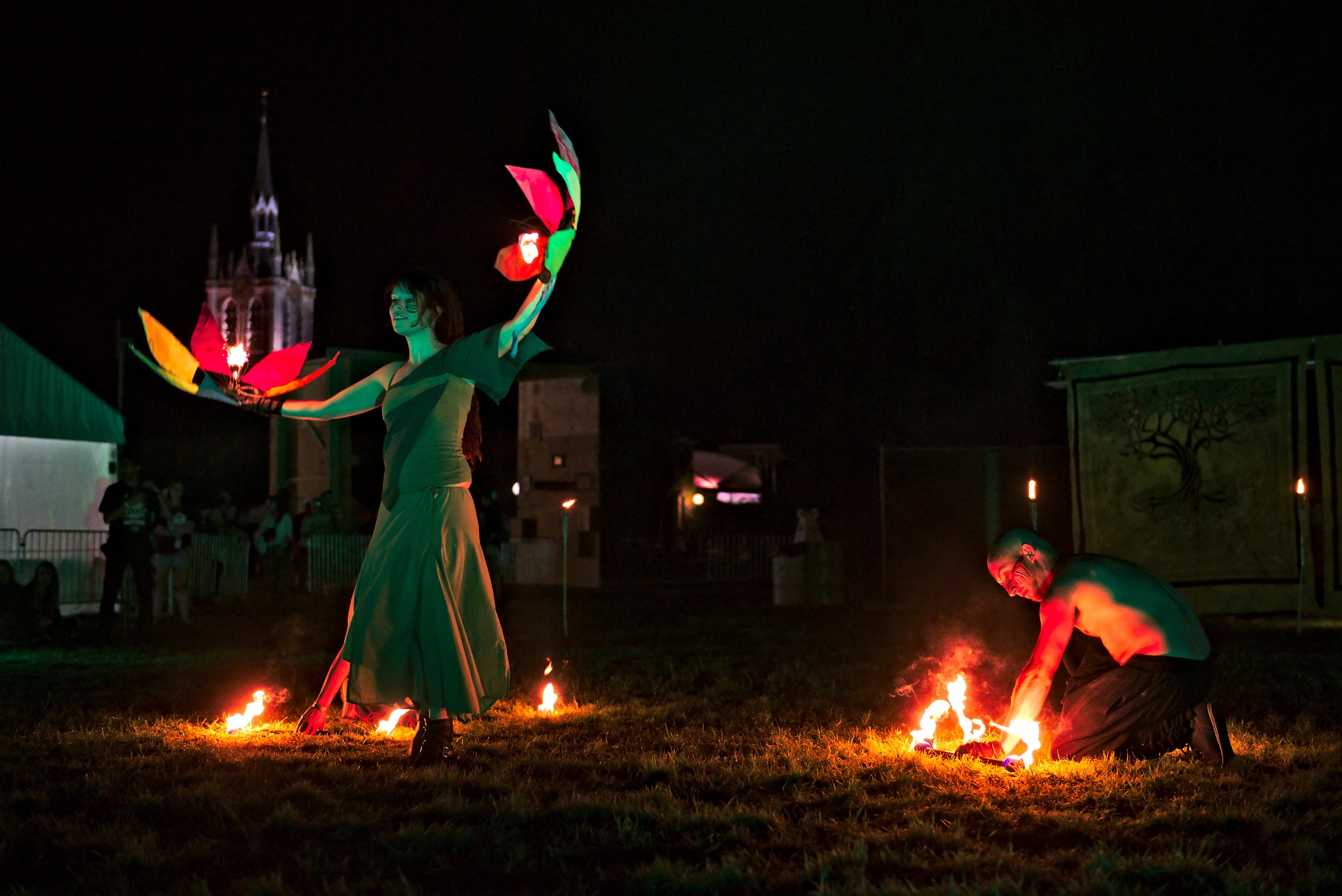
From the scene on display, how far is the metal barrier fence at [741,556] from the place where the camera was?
86.5 ft

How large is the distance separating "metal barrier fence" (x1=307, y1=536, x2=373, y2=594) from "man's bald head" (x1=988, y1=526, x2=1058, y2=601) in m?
18.2

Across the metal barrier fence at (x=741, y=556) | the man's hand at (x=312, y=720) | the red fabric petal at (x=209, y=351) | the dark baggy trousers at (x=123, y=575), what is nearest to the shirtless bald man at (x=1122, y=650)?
the man's hand at (x=312, y=720)

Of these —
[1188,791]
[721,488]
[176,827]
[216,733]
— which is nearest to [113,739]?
[216,733]

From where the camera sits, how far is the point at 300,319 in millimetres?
130000

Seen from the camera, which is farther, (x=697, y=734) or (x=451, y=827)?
(x=697, y=734)

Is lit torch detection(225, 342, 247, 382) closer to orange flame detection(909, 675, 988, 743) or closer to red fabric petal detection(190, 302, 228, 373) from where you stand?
red fabric petal detection(190, 302, 228, 373)

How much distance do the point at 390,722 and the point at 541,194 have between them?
3.15 meters

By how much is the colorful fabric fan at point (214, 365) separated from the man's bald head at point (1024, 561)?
3466 millimetres

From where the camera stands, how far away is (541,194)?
199 inches

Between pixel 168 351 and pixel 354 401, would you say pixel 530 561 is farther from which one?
pixel 168 351

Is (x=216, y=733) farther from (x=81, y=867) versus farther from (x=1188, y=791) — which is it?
(x=1188, y=791)

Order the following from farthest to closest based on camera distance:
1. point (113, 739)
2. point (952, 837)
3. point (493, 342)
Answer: point (113, 739) < point (493, 342) < point (952, 837)

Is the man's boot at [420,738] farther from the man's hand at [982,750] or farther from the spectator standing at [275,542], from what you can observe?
the spectator standing at [275,542]

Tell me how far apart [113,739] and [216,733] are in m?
0.50
